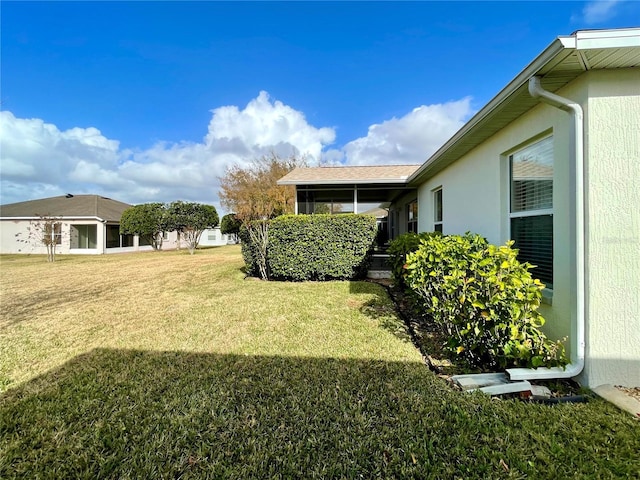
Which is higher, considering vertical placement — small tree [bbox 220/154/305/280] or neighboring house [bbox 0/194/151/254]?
small tree [bbox 220/154/305/280]

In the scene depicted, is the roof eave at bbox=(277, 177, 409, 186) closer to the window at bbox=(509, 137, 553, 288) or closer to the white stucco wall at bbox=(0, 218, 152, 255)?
the window at bbox=(509, 137, 553, 288)

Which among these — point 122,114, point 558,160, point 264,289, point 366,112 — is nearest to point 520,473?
point 558,160

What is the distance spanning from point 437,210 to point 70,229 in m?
24.8

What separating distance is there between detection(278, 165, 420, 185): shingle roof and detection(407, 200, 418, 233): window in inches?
56.5

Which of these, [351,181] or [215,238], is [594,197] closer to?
[351,181]

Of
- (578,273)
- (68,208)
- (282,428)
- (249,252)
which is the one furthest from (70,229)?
(578,273)

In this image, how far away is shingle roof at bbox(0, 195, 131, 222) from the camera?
69.7ft

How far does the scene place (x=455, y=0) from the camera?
7.16 metres

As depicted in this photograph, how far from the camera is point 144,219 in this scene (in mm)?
22094

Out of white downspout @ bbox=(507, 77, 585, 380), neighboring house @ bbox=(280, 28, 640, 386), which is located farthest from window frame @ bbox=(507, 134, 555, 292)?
white downspout @ bbox=(507, 77, 585, 380)

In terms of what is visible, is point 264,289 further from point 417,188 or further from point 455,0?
point 455,0

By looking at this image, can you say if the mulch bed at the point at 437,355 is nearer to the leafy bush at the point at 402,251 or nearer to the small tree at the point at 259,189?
the leafy bush at the point at 402,251

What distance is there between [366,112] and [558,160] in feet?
49.7

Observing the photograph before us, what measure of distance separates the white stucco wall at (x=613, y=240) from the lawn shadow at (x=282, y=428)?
2.15ft
